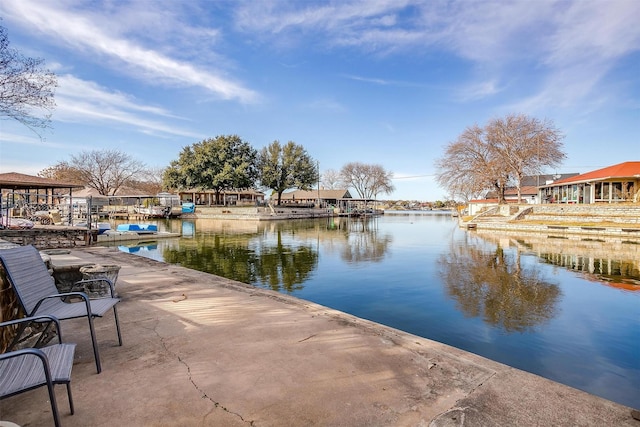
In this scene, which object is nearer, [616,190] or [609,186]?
[616,190]

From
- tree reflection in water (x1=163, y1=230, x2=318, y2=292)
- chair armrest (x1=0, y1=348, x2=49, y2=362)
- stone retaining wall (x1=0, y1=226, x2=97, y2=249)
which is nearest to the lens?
chair armrest (x1=0, y1=348, x2=49, y2=362)

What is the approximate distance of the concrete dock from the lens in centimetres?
216

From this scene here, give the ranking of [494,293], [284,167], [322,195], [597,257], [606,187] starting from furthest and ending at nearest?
[322,195], [284,167], [606,187], [597,257], [494,293]

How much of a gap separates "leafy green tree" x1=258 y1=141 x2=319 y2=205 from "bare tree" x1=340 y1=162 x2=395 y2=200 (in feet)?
75.9

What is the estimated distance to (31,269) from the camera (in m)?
2.90

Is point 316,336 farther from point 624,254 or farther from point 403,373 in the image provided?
point 624,254

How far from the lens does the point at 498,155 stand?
34.8 metres

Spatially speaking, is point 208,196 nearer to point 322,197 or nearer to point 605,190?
point 322,197

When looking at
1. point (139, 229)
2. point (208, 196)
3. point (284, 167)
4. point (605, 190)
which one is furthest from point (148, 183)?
point (605, 190)

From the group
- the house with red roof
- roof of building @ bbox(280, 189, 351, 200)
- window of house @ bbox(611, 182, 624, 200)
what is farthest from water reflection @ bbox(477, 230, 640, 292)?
roof of building @ bbox(280, 189, 351, 200)

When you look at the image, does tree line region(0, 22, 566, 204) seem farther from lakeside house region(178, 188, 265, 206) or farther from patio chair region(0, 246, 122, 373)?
patio chair region(0, 246, 122, 373)

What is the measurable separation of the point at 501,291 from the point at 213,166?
40281 mm

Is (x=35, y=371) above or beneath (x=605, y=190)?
beneath

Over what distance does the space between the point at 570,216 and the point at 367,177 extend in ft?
154
